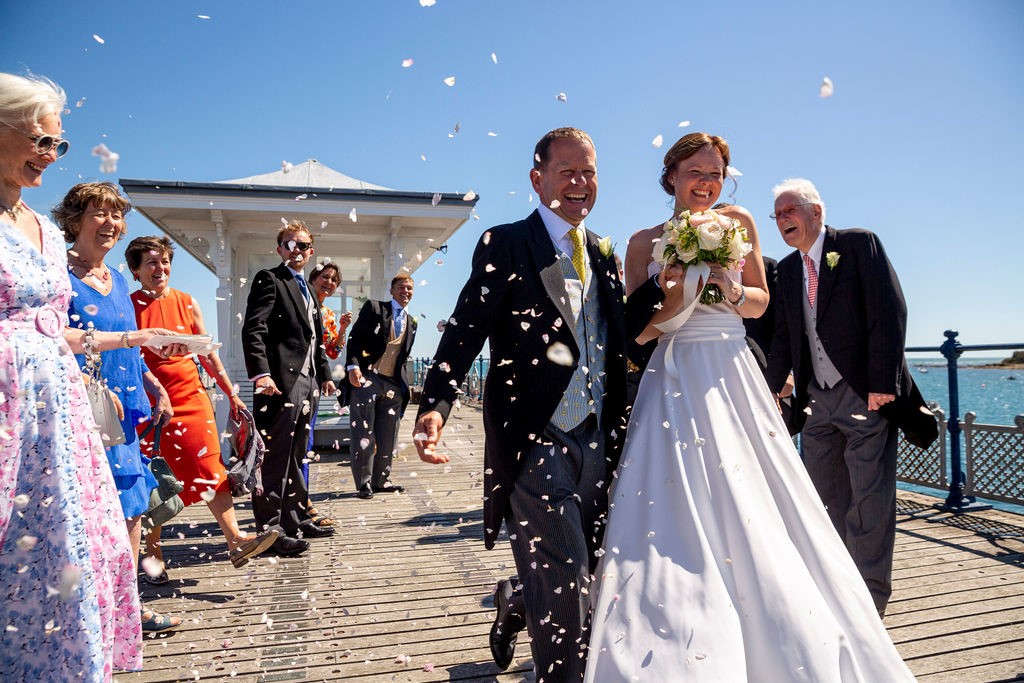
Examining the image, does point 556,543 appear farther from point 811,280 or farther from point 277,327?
point 277,327

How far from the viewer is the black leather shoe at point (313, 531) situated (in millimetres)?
5730

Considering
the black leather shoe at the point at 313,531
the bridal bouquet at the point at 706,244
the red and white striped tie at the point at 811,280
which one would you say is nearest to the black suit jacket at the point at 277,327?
the black leather shoe at the point at 313,531

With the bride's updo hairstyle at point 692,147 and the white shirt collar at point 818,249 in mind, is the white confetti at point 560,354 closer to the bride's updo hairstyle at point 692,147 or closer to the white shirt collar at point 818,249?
the bride's updo hairstyle at point 692,147

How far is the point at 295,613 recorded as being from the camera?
3928mm

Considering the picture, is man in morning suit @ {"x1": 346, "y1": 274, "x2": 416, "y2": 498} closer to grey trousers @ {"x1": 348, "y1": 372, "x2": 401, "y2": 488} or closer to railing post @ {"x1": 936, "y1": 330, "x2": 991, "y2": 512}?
grey trousers @ {"x1": 348, "y1": 372, "x2": 401, "y2": 488}

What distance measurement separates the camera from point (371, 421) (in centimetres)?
774

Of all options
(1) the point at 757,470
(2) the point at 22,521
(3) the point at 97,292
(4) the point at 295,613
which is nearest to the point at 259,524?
(4) the point at 295,613

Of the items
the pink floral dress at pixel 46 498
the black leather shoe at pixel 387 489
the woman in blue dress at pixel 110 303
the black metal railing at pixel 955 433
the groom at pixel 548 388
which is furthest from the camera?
the black leather shoe at pixel 387 489

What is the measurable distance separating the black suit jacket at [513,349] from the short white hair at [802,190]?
201 centimetres

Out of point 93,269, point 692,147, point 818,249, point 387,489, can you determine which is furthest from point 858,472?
point 387,489

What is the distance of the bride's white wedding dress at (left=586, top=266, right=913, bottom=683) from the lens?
7.11 feet

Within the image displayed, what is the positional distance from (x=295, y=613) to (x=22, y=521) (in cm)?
204

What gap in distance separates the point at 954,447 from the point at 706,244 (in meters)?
5.13

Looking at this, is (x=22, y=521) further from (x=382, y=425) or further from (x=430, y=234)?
(x=430, y=234)
